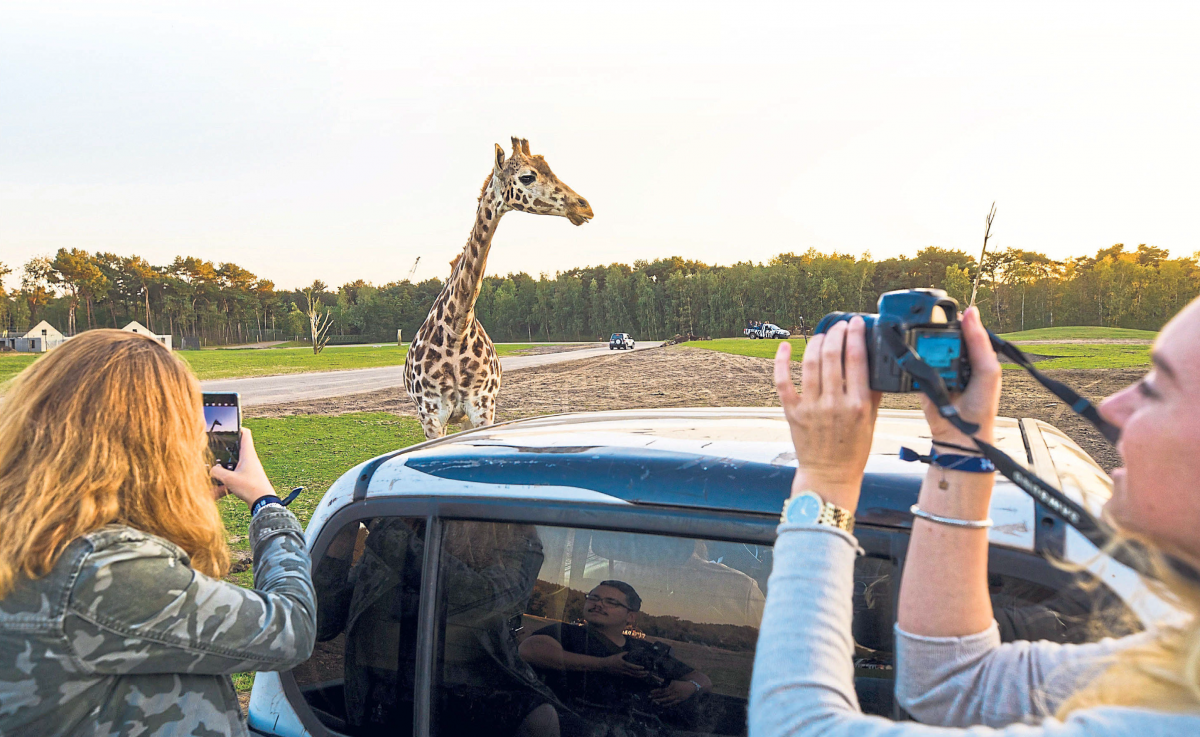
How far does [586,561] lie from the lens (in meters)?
1.82

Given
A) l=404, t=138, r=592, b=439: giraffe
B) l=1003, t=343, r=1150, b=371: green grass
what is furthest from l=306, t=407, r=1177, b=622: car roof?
l=1003, t=343, r=1150, b=371: green grass

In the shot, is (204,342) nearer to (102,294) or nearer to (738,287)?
(102,294)

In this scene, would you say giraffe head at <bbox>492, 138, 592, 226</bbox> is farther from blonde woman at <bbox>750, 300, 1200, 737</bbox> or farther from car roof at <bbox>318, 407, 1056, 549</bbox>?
blonde woman at <bbox>750, 300, 1200, 737</bbox>

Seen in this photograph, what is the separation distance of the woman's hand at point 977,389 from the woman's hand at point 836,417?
13cm

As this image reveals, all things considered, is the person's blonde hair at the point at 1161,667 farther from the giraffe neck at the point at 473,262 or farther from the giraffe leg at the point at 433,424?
the giraffe leg at the point at 433,424

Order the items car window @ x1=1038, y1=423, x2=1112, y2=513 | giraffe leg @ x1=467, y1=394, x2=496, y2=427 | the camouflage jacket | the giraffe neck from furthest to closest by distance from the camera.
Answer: giraffe leg @ x1=467, y1=394, x2=496, y2=427, the giraffe neck, car window @ x1=1038, y1=423, x2=1112, y2=513, the camouflage jacket

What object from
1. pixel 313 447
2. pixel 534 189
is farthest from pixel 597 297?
pixel 534 189

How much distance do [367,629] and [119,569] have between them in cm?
74

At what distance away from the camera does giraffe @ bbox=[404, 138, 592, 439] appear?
Answer: 7363 mm

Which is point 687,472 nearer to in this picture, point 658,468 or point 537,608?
point 658,468

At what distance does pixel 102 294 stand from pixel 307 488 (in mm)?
72748

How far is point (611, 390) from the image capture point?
21.5 metres

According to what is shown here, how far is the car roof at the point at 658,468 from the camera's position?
1523 millimetres

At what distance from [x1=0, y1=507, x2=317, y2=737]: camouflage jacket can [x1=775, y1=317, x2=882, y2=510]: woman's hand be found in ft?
4.07
